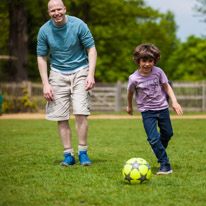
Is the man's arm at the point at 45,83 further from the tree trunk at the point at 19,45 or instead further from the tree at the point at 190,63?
the tree at the point at 190,63

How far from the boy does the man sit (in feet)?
2.52

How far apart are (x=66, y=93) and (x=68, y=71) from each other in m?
0.31

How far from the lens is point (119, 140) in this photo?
924 centimetres

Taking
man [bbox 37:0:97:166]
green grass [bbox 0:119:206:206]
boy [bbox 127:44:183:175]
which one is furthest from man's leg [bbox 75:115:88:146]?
boy [bbox 127:44:183:175]

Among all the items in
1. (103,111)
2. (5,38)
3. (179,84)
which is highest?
(5,38)

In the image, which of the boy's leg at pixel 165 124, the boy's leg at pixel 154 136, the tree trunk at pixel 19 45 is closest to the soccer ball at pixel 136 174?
the boy's leg at pixel 154 136

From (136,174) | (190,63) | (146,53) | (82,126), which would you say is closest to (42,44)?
(82,126)

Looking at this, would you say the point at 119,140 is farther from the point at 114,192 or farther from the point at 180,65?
the point at 180,65

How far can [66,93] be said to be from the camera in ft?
19.0

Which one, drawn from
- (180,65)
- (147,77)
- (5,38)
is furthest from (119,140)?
(180,65)

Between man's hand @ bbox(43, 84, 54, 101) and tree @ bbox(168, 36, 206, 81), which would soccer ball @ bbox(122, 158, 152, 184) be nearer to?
man's hand @ bbox(43, 84, 54, 101)

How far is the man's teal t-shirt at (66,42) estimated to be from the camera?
5652 millimetres

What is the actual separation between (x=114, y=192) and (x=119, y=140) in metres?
5.21

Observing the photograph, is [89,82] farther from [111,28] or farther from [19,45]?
[111,28]
